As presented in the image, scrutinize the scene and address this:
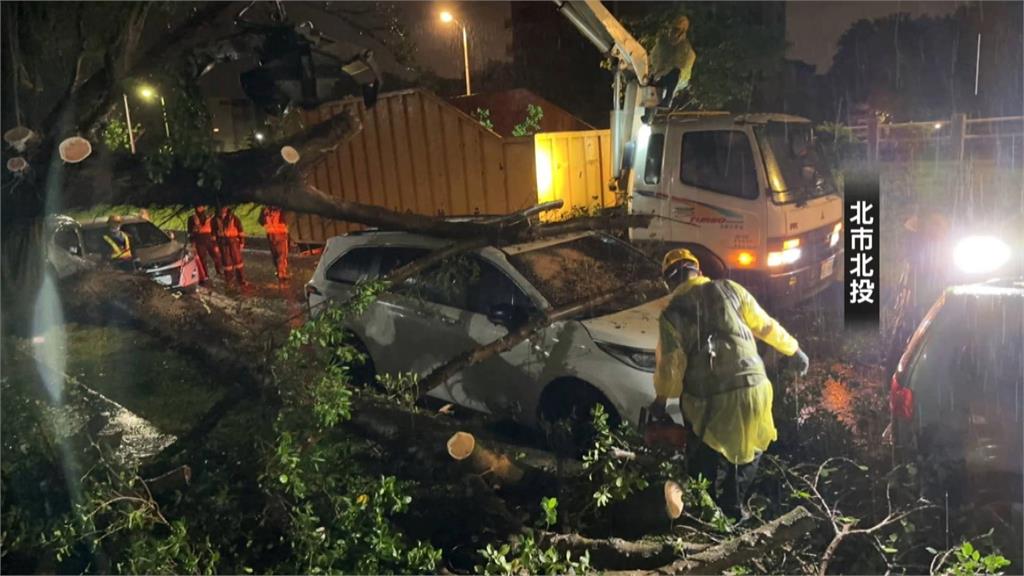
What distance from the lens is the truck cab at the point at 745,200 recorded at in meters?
2.96

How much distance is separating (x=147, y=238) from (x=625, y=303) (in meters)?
2.45

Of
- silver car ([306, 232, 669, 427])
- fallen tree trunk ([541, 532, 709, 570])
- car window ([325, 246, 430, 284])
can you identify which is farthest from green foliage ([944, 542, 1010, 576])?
car window ([325, 246, 430, 284])

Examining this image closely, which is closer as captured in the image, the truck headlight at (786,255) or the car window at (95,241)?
the truck headlight at (786,255)

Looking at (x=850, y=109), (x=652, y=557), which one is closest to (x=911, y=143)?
(x=850, y=109)

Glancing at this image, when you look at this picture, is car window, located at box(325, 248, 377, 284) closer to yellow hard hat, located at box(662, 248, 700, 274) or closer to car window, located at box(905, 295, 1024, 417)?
yellow hard hat, located at box(662, 248, 700, 274)

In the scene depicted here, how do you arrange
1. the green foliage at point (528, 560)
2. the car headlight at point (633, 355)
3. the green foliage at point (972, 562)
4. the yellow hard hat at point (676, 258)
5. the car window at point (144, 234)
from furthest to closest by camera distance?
the car window at point (144, 234) < the yellow hard hat at point (676, 258) < the car headlight at point (633, 355) < the green foliage at point (528, 560) < the green foliage at point (972, 562)

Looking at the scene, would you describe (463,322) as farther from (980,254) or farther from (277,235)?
(980,254)

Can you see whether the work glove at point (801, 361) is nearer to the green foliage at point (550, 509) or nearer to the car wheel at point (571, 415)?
the car wheel at point (571, 415)

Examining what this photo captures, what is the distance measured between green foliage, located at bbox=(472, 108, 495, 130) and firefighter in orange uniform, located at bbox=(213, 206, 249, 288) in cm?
129

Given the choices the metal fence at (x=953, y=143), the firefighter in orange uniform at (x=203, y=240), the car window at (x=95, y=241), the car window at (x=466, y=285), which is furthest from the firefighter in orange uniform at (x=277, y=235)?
the metal fence at (x=953, y=143)

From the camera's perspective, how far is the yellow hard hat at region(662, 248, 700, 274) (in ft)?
9.65

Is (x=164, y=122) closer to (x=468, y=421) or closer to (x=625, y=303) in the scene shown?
(x=468, y=421)

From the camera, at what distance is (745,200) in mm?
3021

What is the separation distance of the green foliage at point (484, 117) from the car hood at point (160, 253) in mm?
1629
